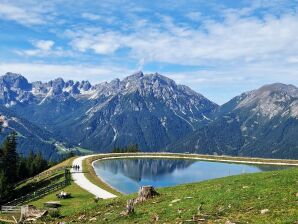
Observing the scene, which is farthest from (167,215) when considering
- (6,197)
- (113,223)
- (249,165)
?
(249,165)

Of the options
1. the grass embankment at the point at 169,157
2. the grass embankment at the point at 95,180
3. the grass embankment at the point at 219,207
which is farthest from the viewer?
the grass embankment at the point at 169,157

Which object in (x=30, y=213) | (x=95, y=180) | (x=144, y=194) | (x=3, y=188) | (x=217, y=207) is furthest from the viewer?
(x=95, y=180)

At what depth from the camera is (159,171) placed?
122 metres

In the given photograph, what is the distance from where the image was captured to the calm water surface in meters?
98.3

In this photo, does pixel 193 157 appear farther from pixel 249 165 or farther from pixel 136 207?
pixel 136 207

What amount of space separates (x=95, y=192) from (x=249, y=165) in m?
63.9

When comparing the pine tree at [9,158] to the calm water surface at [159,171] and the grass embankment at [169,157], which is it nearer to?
the grass embankment at [169,157]

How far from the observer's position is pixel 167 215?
102 ft

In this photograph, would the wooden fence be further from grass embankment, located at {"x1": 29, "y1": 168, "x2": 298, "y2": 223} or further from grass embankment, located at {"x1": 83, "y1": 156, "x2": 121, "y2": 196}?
grass embankment, located at {"x1": 29, "y1": 168, "x2": 298, "y2": 223}

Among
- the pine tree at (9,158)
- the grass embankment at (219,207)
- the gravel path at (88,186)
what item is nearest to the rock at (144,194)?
the grass embankment at (219,207)

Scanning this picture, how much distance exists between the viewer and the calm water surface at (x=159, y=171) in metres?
98.3

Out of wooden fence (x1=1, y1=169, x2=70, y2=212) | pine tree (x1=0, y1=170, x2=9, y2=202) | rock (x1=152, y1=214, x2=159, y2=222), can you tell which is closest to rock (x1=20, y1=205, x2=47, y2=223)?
rock (x1=152, y1=214, x2=159, y2=222)

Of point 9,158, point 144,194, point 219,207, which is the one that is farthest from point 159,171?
point 219,207

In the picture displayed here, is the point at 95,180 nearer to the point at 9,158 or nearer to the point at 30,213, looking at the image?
the point at 9,158
